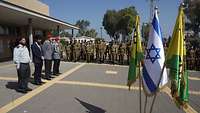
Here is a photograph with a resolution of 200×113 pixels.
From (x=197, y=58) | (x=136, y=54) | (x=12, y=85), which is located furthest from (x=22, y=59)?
(x=197, y=58)

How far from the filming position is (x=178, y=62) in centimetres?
748

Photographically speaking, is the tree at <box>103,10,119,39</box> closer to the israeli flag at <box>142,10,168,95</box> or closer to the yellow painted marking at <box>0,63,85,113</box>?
the yellow painted marking at <box>0,63,85,113</box>

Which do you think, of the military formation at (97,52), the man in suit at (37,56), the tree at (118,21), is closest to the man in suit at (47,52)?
the man in suit at (37,56)

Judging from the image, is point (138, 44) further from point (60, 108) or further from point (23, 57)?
point (23, 57)

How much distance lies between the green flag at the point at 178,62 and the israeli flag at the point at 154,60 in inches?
15.3

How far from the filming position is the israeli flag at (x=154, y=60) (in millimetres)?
7996

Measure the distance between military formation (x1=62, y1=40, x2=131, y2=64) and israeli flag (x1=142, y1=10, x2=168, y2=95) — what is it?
17.7m

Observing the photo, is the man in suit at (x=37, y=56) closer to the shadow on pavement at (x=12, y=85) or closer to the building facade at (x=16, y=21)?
the shadow on pavement at (x=12, y=85)

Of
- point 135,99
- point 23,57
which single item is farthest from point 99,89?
point 23,57

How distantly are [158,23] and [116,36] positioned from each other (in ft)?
200

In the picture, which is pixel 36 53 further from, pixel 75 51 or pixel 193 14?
pixel 193 14

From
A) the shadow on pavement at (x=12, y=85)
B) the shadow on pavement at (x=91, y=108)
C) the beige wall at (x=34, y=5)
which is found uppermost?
the beige wall at (x=34, y=5)

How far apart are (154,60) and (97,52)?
60.5ft

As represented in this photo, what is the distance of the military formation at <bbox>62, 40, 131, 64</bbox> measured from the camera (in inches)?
1028
